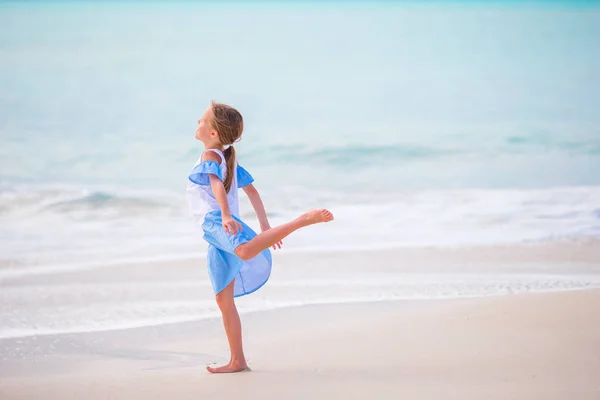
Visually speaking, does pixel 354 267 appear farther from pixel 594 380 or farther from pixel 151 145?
pixel 151 145

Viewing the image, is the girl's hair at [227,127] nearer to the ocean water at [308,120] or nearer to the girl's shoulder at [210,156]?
the girl's shoulder at [210,156]

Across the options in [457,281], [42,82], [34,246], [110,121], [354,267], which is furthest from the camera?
[42,82]

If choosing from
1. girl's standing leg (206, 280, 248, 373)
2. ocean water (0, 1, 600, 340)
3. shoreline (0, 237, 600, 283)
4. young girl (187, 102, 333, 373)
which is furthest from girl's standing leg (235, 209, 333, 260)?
ocean water (0, 1, 600, 340)

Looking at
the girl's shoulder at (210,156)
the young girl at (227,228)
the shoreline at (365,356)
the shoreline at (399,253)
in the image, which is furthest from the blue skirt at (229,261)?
the shoreline at (399,253)

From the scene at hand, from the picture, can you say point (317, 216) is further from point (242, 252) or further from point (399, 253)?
point (399, 253)

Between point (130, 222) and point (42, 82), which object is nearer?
point (130, 222)

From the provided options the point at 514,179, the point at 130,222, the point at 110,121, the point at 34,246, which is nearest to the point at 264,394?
the point at 34,246

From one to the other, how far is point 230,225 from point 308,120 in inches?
541

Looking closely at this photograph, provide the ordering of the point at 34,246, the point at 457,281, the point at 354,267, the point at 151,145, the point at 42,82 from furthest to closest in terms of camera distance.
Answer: the point at 42,82
the point at 151,145
the point at 34,246
the point at 354,267
the point at 457,281

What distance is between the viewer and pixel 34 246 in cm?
738

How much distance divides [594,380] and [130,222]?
6.48 meters

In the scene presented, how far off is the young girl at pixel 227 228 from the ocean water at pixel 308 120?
9.88ft

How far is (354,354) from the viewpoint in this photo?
369 cm

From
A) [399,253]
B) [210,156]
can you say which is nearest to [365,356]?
[210,156]
